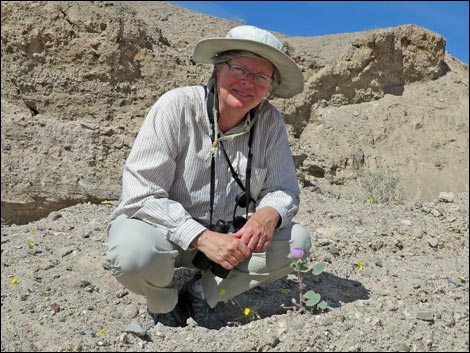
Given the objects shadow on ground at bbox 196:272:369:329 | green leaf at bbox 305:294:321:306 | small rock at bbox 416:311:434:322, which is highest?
small rock at bbox 416:311:434:322

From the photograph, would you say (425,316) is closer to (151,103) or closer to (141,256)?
(141,256)

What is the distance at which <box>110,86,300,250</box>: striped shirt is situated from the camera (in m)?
2.63

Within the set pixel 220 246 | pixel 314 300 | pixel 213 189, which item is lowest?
pixel 314 300

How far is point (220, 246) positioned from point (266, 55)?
3.18ft

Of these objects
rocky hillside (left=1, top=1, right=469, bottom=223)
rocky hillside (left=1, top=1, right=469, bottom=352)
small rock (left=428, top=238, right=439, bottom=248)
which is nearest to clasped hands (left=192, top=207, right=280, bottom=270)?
rocky hillside (left=1, top=1, right=469, bottom=352)

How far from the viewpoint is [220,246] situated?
2592 millimetres

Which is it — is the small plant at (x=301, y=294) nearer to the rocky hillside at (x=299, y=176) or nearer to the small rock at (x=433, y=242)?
the rocky hillside at (x=299, y=176)

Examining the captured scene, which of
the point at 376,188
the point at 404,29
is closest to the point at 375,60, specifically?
the point at 404,29

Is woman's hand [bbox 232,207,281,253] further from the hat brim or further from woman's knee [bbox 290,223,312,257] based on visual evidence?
the hat brim

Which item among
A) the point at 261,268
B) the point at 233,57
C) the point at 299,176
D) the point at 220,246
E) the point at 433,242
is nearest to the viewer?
the point at 220,246

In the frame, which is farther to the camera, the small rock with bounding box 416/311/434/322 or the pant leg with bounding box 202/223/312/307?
the pant leg with bounding box 202/223/312/307

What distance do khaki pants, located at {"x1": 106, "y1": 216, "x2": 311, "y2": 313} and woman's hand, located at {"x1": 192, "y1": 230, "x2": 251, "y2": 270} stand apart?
0.19 m

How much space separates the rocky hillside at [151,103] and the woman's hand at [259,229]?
8.56 feet


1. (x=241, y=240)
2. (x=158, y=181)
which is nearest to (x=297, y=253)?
(x=241, y=240)
